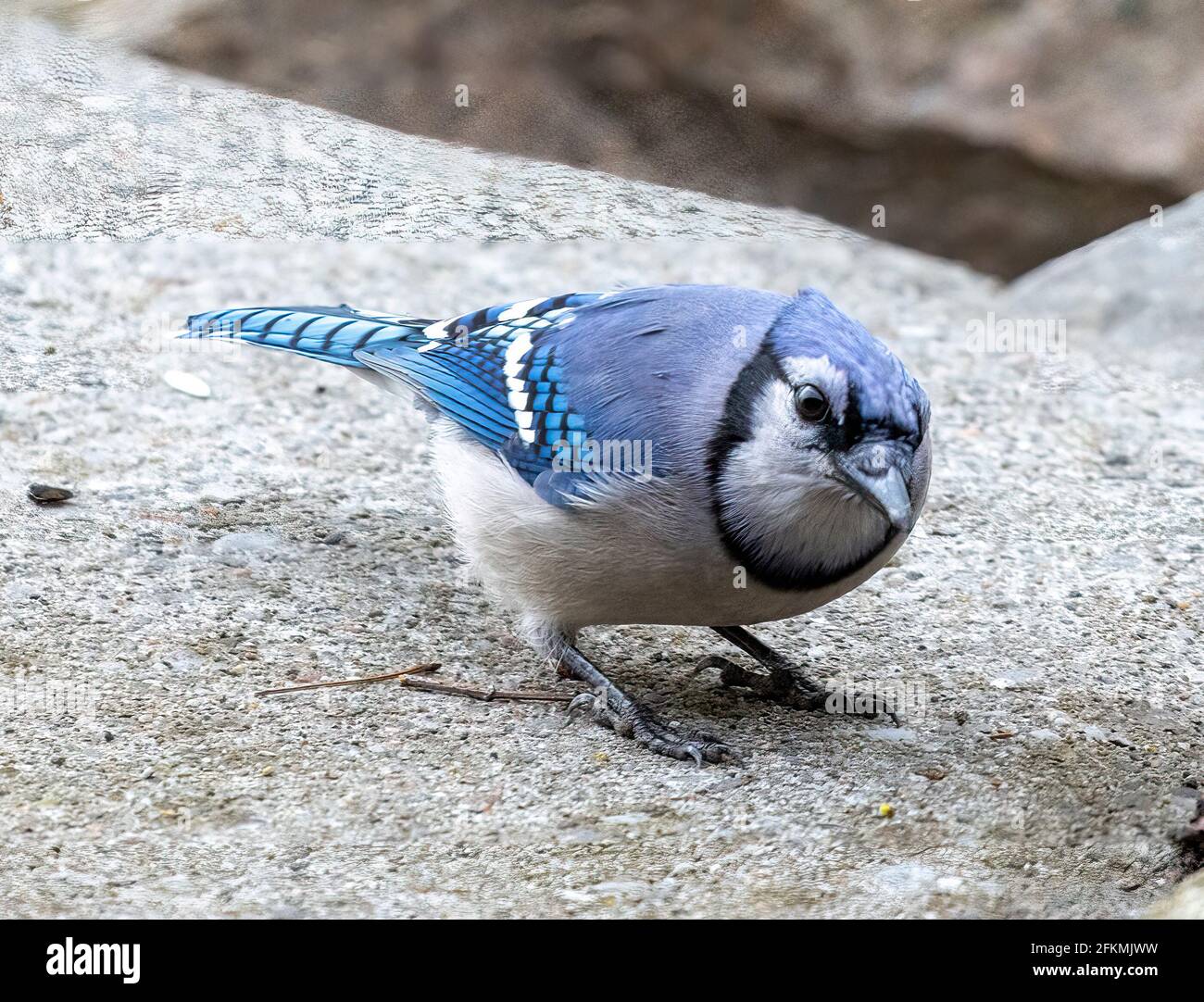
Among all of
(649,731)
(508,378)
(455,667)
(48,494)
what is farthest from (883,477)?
(48,494)

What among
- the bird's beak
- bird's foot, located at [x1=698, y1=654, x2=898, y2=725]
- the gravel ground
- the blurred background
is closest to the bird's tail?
the gravel ground

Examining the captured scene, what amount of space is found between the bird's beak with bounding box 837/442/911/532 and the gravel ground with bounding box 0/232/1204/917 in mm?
601

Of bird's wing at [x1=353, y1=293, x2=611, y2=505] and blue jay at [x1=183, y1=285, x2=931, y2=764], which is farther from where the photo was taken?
bird's wing at [x1=353, y1=293, x2=611, y2=505]

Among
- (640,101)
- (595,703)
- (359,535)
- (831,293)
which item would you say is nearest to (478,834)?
(595,703)

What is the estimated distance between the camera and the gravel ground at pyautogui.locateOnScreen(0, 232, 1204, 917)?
8.71ft

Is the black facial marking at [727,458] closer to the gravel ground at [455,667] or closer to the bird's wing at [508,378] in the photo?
the bird's wing at [508,378]

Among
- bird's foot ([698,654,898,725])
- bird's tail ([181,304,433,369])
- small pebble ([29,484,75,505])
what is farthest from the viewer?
small pebble ([29,484,75,505])

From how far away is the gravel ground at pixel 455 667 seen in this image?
8.71ft

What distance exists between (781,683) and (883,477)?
842 millimetres

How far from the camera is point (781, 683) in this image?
137 inches

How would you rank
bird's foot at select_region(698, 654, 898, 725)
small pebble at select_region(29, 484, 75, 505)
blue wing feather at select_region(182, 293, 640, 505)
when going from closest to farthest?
blue wing feather at select_region(182, 293, 640, 505) < bird's foot at select_region(698, 654, 898, 725) < small pebble at select_region(29, 484, 75, 505)

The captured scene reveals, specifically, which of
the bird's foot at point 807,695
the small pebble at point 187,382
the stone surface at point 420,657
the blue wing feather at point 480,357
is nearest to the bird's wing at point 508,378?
the blue wing feather at point 480,357

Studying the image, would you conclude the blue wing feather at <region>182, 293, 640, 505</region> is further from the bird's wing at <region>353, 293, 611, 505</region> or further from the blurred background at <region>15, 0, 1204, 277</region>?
the blurred background at <region>15, 0, 1204, 277</region>

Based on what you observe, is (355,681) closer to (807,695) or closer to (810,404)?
(807,695)
